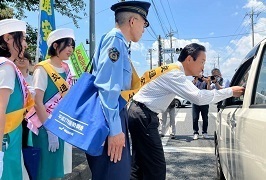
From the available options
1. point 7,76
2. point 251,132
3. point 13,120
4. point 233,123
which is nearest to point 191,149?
point 233,123

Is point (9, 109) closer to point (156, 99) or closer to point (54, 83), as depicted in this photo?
point (54, 83)

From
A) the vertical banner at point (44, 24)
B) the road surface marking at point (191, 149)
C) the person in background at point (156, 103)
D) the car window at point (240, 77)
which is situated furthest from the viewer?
the road surface marking at point (191, 149)

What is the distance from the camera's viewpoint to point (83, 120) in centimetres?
184

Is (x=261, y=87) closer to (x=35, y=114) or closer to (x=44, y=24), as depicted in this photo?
(x=35, y=114)

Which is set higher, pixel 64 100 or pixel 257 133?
pixel 64 100

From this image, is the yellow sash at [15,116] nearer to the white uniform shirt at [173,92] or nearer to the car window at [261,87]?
the white uniform shirt at [173,92]

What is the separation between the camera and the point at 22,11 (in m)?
7.42

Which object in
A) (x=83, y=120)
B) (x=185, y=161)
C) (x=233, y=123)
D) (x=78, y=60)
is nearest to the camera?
(x=83, y=120)

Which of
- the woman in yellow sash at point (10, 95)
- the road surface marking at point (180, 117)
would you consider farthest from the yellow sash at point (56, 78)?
the road surface marking at point (180, 117)

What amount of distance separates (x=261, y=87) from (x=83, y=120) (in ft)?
4.41

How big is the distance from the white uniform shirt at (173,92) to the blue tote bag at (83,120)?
101 centimetres

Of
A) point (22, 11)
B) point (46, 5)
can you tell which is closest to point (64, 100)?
point (46, 5)

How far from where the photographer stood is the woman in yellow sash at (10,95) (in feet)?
6.30

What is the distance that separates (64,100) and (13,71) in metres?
0.39
